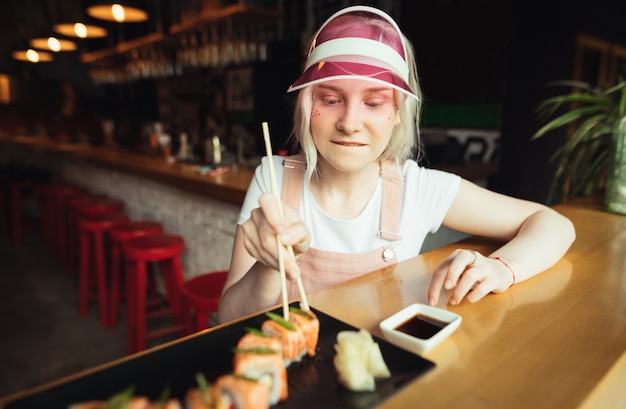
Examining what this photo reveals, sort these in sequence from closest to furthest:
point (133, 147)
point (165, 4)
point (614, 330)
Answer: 1. point (614, 330)
2. point (133, 147)
3. point (165, 4)

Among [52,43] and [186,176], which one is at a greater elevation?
[52,43]

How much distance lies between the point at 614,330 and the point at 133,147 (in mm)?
5749

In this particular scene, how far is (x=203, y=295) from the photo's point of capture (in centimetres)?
211

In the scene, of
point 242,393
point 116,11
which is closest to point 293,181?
point 242,393

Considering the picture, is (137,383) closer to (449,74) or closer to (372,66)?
(372,66)

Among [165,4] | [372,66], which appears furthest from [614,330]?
[165,4]

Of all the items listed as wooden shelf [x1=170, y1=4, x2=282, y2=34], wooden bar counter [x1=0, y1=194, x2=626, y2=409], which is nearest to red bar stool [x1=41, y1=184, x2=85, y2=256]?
wooden shelf [x1=170, y1=4, x2=282, y2=34]

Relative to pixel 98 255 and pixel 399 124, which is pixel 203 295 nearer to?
pixel 399 124

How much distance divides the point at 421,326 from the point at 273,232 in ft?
1.31

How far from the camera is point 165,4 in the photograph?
7.68 m

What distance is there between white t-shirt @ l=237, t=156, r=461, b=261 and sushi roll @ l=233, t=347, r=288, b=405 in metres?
0.77

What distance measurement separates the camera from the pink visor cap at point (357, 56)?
1.16 m

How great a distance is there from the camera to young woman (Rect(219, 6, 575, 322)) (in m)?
1.11

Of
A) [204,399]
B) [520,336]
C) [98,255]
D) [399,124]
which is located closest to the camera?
[204,399]
